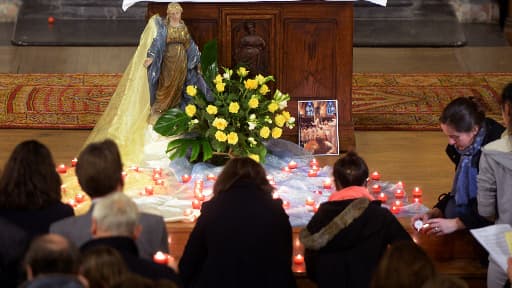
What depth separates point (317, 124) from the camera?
29.1 feet

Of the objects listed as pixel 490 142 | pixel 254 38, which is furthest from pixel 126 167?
pixel 490 142

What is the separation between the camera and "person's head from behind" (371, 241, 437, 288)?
390cm

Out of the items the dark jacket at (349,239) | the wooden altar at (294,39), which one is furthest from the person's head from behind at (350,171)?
the wooden altar at (294,39)

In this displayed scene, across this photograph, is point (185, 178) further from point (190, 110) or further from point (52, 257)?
point (52, 257)

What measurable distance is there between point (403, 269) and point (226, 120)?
Answer: 162 inches

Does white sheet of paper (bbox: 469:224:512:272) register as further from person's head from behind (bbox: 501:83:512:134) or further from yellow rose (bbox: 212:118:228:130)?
yellow rose (bbox: 212:118:228:130)

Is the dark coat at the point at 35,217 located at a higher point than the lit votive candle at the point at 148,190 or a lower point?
higher

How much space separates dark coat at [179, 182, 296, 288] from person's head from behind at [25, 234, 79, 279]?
1353mm

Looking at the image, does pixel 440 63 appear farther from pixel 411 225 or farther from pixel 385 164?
pixel 411 225

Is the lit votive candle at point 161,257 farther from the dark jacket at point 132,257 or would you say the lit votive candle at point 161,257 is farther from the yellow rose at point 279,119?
the yellow rose at point 279,119

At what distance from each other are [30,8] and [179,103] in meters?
6.22

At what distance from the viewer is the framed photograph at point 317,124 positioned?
8867 millimetres

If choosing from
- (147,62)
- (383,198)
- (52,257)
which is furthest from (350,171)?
(147,62)

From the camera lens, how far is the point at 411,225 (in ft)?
21.4
